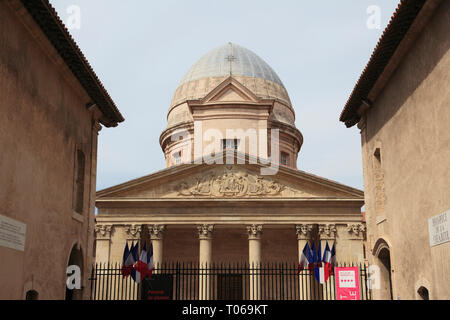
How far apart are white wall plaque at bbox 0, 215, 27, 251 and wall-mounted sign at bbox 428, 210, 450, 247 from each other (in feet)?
30.8

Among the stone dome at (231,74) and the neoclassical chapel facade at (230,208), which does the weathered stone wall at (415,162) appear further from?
the stone dome at (231,74)

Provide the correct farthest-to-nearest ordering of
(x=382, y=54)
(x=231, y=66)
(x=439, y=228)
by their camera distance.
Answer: (x=231, y=66)
(x=382, y=54)
(x=439, y=228)

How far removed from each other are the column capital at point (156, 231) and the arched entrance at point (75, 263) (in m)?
14.0

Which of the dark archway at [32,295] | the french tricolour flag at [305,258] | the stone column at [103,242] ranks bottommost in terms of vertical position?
the dark archway at [32,295]

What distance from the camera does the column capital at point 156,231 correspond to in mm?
32156

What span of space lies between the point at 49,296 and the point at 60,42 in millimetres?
6590

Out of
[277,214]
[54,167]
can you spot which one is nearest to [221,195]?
[277,214]

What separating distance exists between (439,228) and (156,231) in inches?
835

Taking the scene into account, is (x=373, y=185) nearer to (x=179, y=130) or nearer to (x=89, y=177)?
(x=89, y=177)

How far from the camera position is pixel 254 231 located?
3195cm

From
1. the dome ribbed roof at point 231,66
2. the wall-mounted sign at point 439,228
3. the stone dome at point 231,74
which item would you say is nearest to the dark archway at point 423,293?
the wall-mounted sign at point 439,228

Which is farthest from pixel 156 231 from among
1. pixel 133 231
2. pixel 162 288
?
pixel 162 288

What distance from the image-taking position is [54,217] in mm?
15578

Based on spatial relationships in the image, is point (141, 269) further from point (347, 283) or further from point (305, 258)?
point (347, 283)
